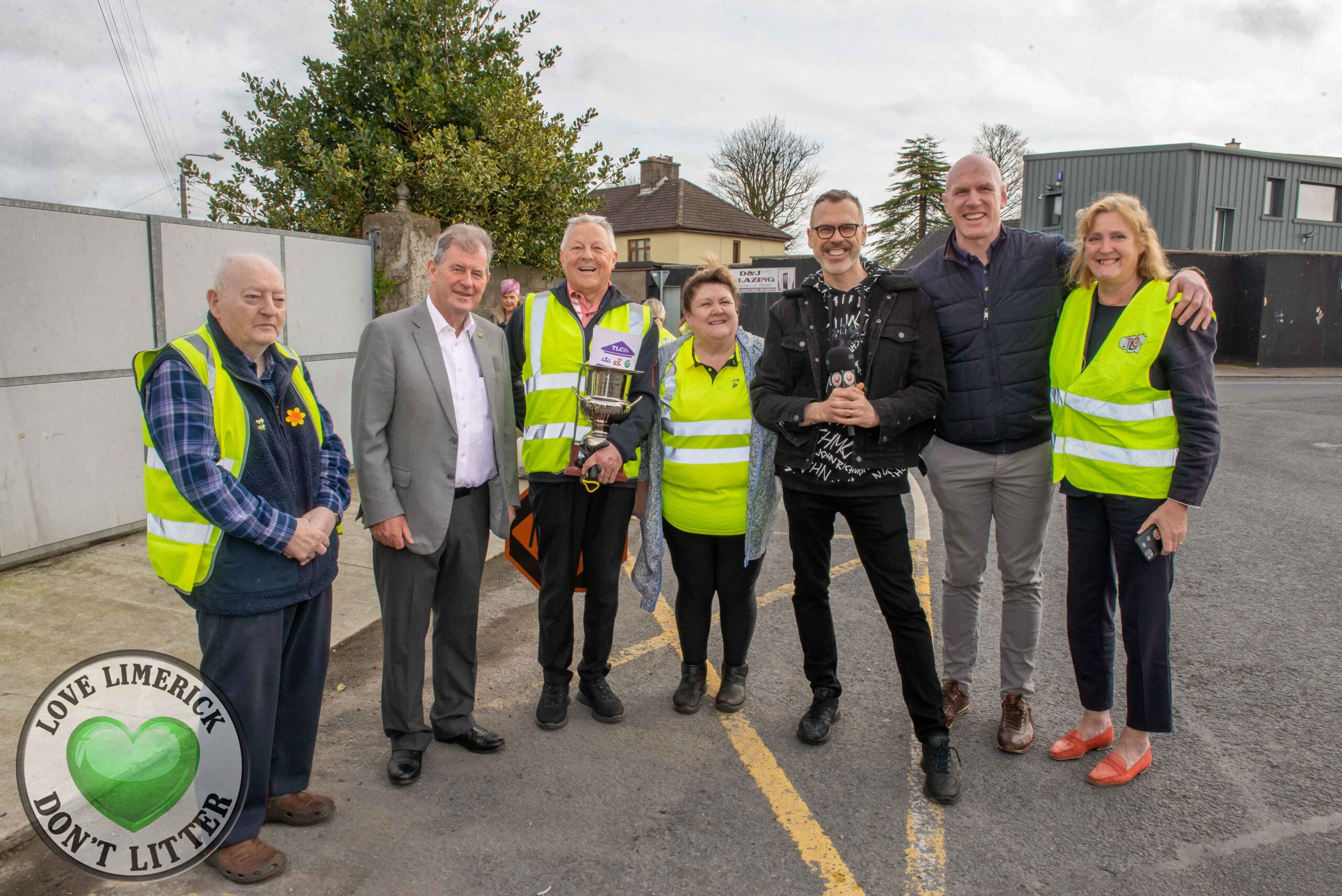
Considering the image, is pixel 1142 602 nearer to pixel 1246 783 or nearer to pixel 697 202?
pixel 1246 783

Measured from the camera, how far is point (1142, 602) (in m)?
3.27

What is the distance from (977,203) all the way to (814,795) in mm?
2342

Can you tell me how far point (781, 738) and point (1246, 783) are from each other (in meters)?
1.73

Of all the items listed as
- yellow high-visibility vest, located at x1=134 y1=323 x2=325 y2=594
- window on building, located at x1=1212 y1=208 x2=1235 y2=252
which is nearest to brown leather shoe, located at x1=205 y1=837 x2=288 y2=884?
yellow high-visibility vest, located at x1=134 y1=323 x2=325 y2=594

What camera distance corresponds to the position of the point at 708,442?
372 cm

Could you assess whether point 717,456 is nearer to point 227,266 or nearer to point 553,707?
point 553,707

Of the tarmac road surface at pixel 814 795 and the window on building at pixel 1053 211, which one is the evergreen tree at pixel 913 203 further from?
the tarmac road surface at pixel 814 795

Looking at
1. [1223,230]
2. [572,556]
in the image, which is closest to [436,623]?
[572,556]

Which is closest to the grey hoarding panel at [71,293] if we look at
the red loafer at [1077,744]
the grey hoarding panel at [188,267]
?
the grey hoarding panel at [188,267]

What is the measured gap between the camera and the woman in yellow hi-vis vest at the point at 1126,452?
→ 122 inches

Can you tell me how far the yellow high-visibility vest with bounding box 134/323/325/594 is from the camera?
258 centimetres

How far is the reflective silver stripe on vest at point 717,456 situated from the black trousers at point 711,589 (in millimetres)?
326

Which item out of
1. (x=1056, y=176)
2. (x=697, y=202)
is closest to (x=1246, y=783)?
(x=1056, y=176)

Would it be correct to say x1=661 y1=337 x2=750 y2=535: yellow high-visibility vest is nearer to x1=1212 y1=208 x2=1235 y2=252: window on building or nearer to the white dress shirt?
the white dress shirt
